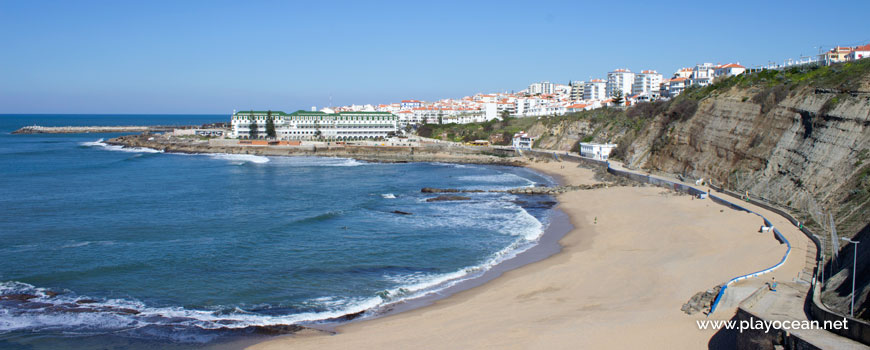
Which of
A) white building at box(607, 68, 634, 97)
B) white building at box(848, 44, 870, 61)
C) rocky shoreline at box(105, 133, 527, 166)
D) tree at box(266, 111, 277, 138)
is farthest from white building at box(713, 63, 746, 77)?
tree at box(266, 111, 277, 138)

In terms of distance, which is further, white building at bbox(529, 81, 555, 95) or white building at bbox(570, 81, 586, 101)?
white building at bbox(529, 81, 555, 95)

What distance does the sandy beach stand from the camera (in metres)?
11.3

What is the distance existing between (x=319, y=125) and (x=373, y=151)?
16.8 m

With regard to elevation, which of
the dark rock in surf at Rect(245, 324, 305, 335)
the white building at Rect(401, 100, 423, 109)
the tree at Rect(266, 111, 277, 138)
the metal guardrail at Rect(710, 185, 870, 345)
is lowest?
the dark rock in surf at Rect(245, 324, 305, 335)

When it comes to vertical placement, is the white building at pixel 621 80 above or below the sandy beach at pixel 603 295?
above

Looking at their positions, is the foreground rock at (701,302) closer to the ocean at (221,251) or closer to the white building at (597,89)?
the ocean at (221,251)

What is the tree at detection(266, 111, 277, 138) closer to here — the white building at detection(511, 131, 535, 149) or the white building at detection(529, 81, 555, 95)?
the white building at detection(511, 131, 535, 149)

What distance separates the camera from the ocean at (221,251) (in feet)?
43.1

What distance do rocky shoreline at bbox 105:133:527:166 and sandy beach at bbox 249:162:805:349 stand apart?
1214 inches

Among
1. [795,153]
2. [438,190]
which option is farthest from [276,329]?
[438,190]

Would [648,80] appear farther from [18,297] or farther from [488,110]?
[18,297]

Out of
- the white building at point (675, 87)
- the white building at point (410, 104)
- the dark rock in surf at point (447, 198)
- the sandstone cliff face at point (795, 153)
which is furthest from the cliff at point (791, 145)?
the white building at point (410, 104)

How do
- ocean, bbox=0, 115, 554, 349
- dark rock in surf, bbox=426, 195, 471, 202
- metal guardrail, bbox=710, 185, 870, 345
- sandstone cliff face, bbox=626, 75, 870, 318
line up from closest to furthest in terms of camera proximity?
1. metal guardrail, bbox=710, 185, 870, 345
2. ocean, bbox=0, 115, 554, 349
3. sandstone cliff face, bbox=626, 75, 870, 318
4. dark rock in surf, bbox=426, 195, 471, 202

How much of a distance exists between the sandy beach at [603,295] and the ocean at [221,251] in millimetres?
1503
